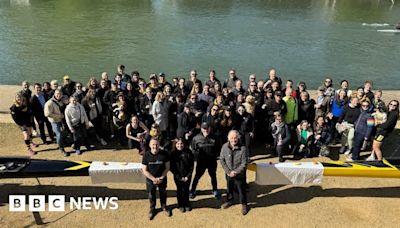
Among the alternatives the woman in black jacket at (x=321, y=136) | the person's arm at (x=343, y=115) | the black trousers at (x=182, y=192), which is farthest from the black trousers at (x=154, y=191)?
the person's arm at (x=343, y=115)

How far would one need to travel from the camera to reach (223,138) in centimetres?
798

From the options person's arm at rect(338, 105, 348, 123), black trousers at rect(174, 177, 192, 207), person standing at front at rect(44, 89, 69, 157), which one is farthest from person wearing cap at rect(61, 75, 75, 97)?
person's arm at rect(338, 105, 348, 123)

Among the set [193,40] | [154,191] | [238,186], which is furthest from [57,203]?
[193,40]

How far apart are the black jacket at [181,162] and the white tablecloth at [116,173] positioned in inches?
27.4

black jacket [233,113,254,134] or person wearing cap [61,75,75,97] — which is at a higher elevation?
person wearing cap [61,75,75,97]

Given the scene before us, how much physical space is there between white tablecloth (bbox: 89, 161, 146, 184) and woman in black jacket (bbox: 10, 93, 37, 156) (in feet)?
8.09

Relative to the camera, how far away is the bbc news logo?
22.2ft

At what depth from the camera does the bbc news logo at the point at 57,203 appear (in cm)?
676

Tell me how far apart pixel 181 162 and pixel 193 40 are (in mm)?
20848

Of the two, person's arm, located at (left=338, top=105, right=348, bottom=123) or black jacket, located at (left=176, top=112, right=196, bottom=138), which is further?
person's arm, located at (left=338, top=105, right=348, bottom=123)

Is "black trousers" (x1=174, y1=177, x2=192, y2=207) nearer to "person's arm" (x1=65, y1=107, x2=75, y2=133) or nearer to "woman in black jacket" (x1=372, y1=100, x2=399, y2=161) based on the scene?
"person's arm" (x1=65, y1=107, x2=75, y2=133)

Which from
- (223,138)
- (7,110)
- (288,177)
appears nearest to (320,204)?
(288,177)

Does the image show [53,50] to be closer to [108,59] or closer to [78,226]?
[108,59]

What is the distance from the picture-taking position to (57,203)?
6.89 m
